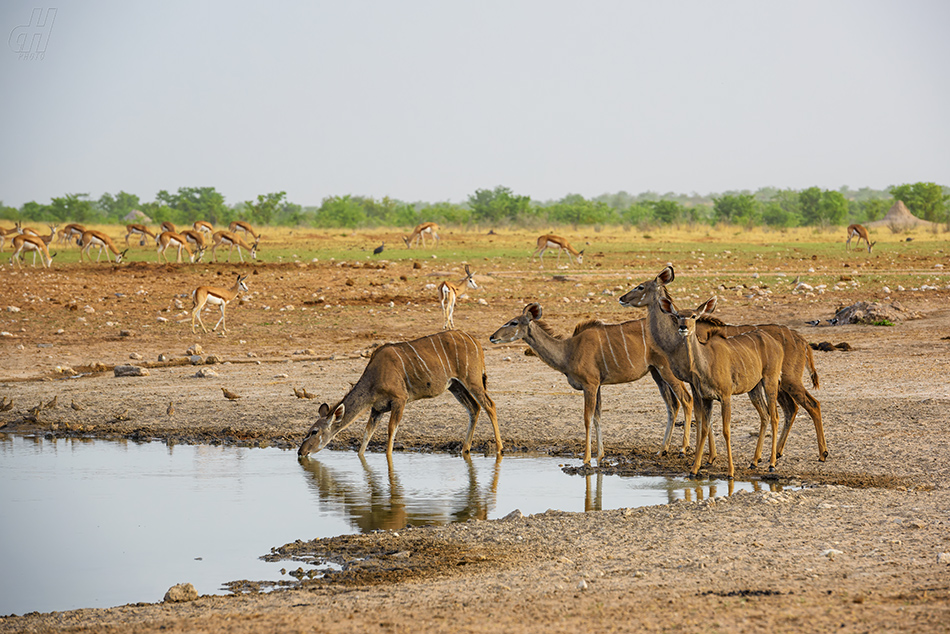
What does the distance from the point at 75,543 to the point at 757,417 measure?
7.68 metres

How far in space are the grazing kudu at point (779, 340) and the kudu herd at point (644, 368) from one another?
0.01 metres

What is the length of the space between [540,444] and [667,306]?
2591 millimetres

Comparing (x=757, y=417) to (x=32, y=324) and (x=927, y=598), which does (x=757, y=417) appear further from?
(x=32, y=324)

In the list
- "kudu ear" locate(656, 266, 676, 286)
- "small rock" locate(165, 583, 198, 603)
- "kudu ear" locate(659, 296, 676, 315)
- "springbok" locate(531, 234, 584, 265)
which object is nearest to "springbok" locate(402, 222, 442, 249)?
"springbok" locate(531, 234, 584, 265)

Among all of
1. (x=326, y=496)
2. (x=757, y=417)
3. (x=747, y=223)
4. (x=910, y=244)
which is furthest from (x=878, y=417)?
(x=747, y=223)

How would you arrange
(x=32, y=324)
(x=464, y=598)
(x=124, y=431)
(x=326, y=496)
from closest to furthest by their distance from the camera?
(x=464, y=598) → (x=326, y=496) → (x=124, y=431) → (x=32, y=324)

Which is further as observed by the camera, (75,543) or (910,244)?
(910,244)

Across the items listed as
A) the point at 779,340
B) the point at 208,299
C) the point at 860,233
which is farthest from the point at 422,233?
the point at 779,340

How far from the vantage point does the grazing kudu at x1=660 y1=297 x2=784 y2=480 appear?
32.0ft

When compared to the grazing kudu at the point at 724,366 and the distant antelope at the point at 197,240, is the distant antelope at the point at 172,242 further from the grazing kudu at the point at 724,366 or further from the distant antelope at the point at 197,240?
the grazing kudu at the point at 724,366

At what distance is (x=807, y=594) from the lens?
18.7ft

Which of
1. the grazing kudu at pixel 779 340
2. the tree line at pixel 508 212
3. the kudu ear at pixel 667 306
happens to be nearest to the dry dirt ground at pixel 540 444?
the grazing kudu at pixel 779 340

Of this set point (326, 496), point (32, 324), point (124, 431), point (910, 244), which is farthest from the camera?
point (910, 244)

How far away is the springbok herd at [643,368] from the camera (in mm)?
9914
